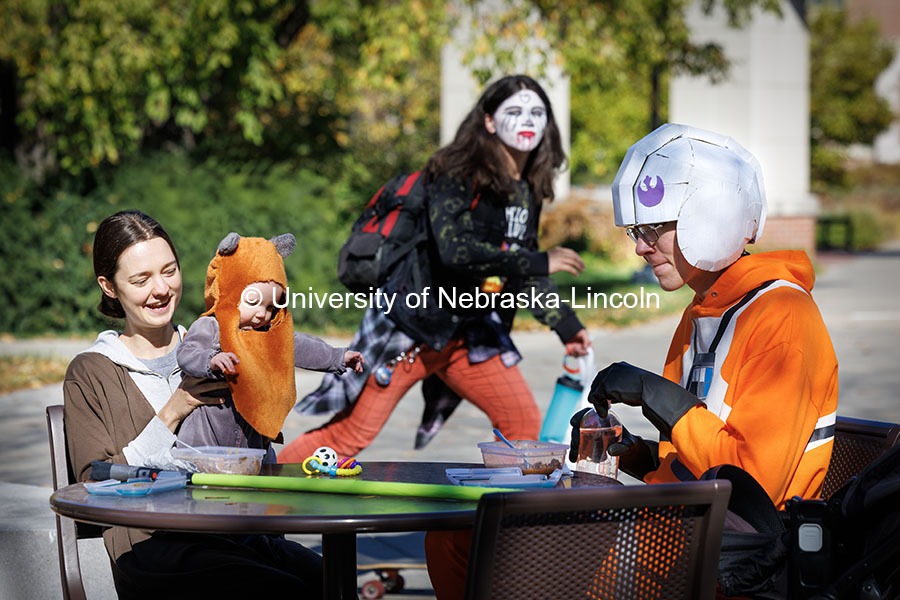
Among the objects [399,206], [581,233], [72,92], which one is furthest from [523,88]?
[581,233]

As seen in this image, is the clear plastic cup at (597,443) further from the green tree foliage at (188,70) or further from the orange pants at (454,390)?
the green tree foliage at (188,70)

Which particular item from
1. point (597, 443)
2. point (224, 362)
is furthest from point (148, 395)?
point (597, 443)

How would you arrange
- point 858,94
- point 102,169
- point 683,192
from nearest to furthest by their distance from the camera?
point 683,192, point 102,169, point 858,94

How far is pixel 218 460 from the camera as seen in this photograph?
3.06m

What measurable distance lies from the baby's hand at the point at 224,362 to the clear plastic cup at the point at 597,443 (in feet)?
3.24

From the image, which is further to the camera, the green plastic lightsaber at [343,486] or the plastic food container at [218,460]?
the plastic food container at [218,460]

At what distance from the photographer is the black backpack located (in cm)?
546

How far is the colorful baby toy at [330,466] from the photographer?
3.14 meters

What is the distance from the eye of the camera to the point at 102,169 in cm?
1462

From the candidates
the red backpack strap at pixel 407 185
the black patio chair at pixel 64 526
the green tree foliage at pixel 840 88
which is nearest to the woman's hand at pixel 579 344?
the red backpack strap at pixel 407 185

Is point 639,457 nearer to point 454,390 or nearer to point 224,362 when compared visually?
point 224,362

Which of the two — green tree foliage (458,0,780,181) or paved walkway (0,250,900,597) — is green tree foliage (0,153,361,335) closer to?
paved walkway (0,250,900,597)

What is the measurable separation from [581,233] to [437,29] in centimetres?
801

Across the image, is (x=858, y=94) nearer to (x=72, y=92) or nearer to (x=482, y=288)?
(x=72, y=92)
